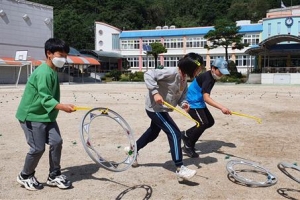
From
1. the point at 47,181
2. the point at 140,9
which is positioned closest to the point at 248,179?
the point at 47,181

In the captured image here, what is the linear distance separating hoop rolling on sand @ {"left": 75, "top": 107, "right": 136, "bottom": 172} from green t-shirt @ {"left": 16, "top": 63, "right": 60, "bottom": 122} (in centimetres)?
46

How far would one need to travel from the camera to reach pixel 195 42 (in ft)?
209

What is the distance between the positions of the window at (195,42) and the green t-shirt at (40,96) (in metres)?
60.3

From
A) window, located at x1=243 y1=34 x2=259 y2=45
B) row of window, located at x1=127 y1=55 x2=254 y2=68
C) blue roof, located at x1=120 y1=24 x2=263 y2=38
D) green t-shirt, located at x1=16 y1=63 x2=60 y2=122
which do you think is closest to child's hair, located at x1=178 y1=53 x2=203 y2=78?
green t-shirt, located at x1=16 y1=63 x2=60 y2=122

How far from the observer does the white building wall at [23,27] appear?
138 feet

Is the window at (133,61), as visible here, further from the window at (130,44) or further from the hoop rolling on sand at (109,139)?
the hoop rolling on sand at (109,139)

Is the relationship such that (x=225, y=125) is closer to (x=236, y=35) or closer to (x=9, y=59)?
(x=9, y=59)

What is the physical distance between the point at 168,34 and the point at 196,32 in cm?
531

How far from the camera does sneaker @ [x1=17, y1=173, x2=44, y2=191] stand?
178 inches

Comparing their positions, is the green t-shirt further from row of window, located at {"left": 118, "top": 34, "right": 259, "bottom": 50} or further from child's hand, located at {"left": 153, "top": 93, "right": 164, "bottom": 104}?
row of window, located at {"left": 118, "top": 34, "right": 259, "bottom": 50}

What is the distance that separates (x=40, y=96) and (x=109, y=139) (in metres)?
3.65

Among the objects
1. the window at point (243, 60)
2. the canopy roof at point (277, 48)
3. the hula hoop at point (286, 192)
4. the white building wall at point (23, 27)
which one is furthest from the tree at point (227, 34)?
the hula hoop at point (286, 192)

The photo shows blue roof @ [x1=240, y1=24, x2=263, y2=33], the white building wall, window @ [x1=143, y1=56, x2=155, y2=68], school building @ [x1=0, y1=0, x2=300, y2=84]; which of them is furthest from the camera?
window @ [x1=143, y1=56, x2=155, y2=68]

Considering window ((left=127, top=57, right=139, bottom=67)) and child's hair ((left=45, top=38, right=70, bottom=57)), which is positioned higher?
window ((left=127, top=57, right=139, bottom=67))
